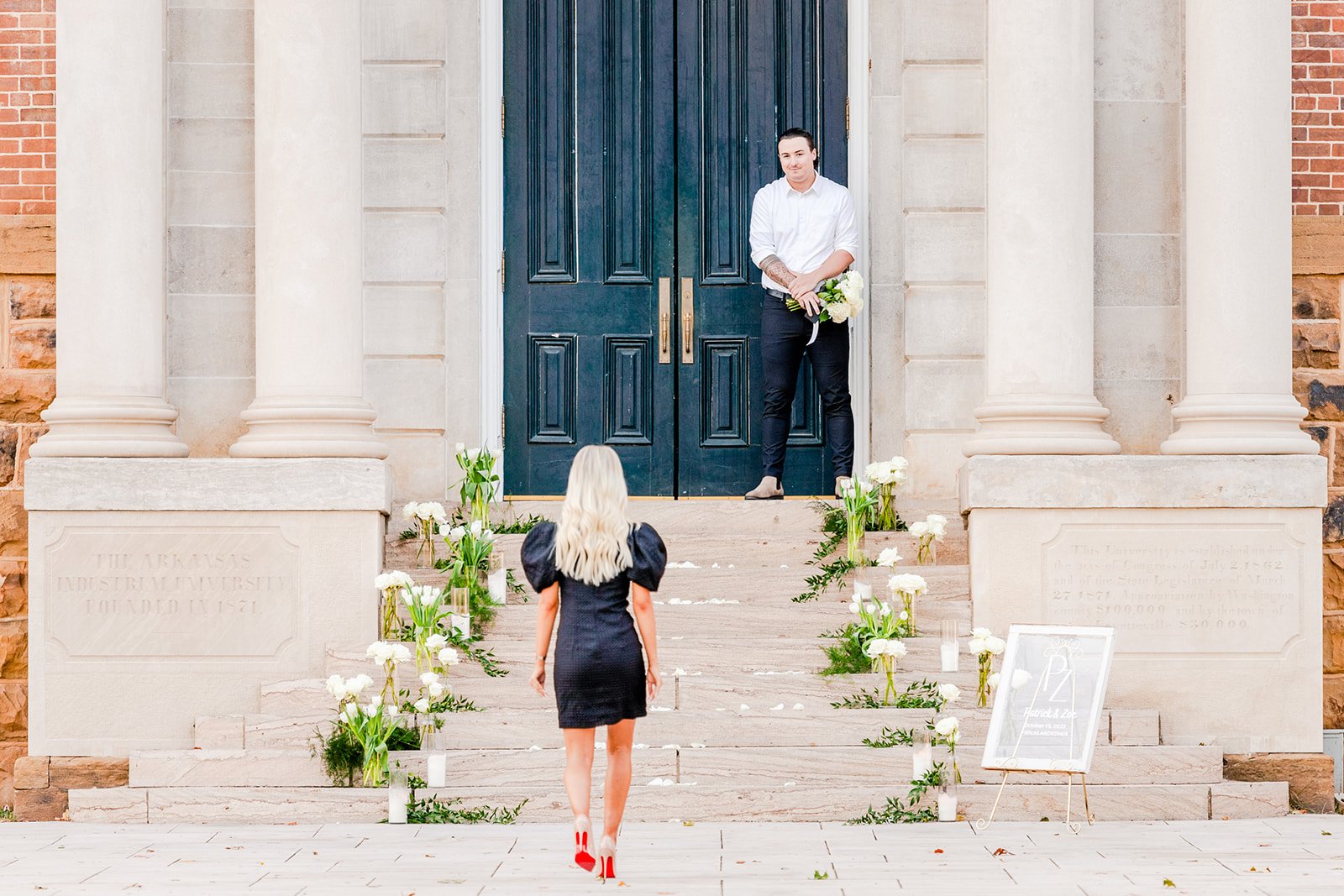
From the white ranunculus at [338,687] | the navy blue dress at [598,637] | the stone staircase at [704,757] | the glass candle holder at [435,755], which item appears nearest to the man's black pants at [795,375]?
the stone staircase at [704,757]

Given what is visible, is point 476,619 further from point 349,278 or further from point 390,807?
→ point 349,278

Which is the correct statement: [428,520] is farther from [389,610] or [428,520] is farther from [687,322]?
[687,322]

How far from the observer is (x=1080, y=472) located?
9.12 meters

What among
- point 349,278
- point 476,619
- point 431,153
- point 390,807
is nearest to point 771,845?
point 390,807

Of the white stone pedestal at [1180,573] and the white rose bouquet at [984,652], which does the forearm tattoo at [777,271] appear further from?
the white rose bouquet at [984,652]

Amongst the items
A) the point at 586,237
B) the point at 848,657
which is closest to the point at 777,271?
the point at 586,237

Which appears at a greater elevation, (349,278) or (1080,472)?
(349,278)

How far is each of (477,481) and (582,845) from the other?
12.3 ft

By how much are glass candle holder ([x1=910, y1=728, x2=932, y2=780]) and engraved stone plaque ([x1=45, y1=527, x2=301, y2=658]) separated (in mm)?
3478

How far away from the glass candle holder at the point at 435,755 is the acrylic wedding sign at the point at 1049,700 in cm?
255

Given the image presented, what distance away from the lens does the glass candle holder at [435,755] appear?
7832 millimetres

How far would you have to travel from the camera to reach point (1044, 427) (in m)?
9.38

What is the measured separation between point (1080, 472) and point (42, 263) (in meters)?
6.31

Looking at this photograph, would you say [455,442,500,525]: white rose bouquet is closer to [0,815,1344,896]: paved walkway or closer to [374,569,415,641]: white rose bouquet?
[374,569,415,641]: white rose bouquet
